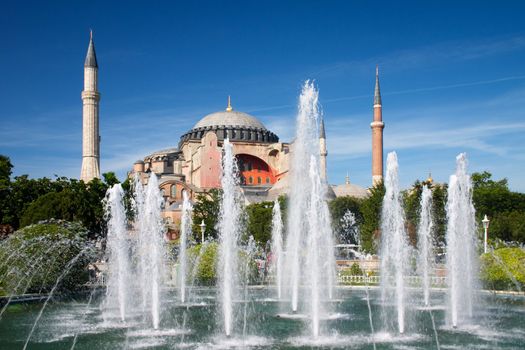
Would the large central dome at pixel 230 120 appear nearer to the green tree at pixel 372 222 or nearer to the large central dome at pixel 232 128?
the large central dome at pixel 232 128

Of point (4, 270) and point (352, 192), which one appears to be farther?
point (352, 192)

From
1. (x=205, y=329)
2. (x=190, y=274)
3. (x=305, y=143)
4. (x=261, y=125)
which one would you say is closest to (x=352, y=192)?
(x=261, y=125)

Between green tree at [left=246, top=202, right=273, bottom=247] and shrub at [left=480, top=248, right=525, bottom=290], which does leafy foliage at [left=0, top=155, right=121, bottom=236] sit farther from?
shrub at [left=480, top=248, right=525, bottom=290]

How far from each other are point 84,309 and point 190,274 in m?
5.49

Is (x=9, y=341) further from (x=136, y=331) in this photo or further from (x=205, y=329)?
(x=205, y=329)

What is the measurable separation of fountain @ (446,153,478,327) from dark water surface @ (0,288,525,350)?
38 cm

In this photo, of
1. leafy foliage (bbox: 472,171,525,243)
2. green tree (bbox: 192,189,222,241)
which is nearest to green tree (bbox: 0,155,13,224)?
green tree (bbox: 192,189,222,241)

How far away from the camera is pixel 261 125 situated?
222 feet

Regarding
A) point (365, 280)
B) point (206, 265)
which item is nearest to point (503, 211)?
point (365, 280)

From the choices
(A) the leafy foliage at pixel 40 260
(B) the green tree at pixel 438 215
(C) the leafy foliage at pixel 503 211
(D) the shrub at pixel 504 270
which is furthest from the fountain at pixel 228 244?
(C) the leafy foliage at pixel 503 211

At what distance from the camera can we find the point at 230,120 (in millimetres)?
65875

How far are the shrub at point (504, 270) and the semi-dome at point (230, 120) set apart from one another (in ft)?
161

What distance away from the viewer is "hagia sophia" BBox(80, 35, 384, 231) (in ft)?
147

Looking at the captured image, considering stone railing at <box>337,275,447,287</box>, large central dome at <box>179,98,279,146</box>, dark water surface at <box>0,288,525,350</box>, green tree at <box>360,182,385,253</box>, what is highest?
large central dome at <box>179,98,279,146</box>
